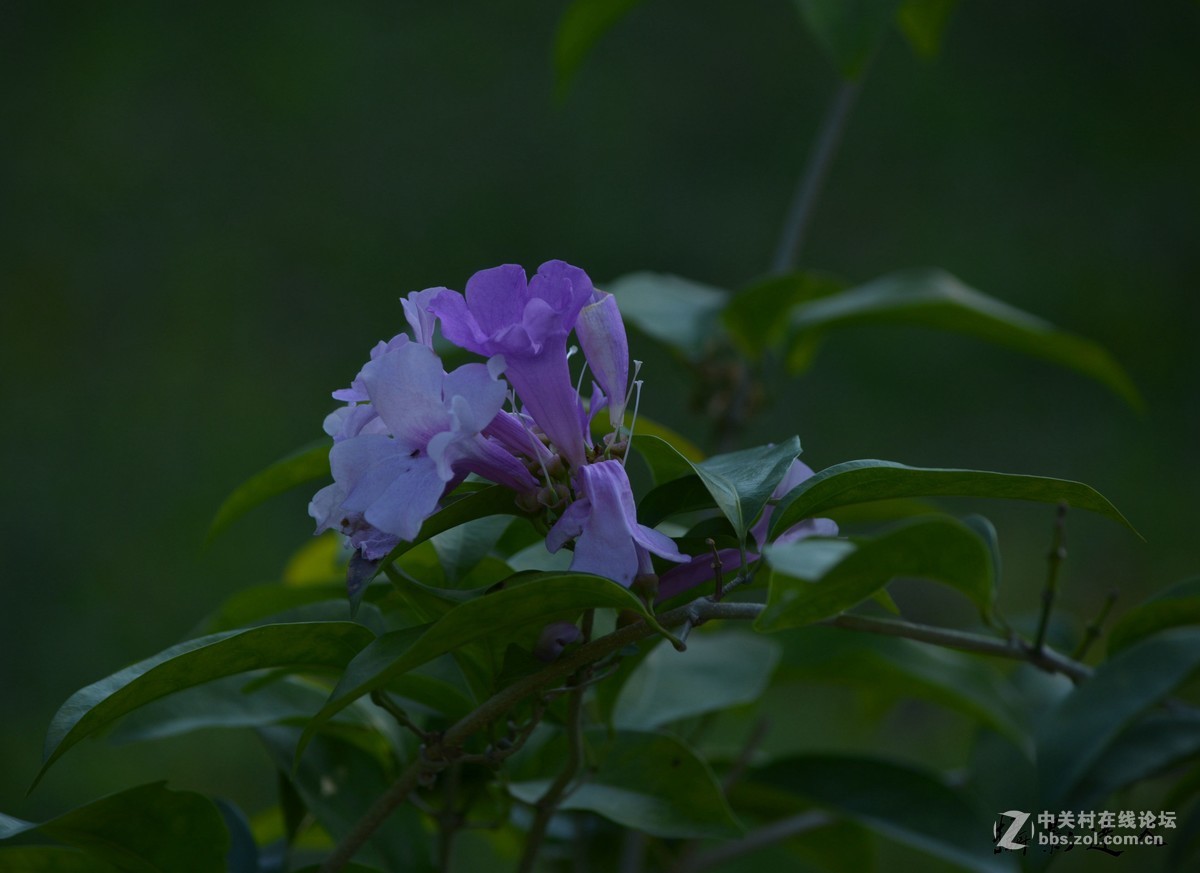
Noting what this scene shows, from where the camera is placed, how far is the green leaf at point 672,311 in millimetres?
804

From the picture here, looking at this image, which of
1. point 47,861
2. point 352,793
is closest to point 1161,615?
point 352,793

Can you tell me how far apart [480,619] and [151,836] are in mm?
181

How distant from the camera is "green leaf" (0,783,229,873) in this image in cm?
45

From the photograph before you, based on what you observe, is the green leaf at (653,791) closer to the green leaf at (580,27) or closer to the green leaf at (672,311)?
the green leaf at (672,311)

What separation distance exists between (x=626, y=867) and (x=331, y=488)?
345mm

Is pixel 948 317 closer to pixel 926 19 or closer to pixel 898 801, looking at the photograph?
pixel 926 19

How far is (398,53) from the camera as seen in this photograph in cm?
224

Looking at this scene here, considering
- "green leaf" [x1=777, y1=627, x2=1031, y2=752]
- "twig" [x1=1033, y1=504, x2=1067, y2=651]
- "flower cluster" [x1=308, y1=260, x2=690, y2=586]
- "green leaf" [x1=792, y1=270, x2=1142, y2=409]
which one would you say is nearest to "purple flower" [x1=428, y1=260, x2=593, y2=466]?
"flower cluster" [x1=308, y1=260, x2=690, y2=586]

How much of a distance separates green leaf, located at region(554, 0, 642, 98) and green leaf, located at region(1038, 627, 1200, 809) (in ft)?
1.55

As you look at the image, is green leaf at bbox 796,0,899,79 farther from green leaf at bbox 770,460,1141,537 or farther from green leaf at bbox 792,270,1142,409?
green leaf at bbox 770,460,1141,537

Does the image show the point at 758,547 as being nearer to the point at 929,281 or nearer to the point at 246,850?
the point at 246,850

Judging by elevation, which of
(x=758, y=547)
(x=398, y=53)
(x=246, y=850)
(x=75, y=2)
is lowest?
(x=246, y=850)

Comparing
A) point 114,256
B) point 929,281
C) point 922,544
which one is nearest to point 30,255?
point 114,256

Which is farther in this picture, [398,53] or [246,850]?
[398,53]
